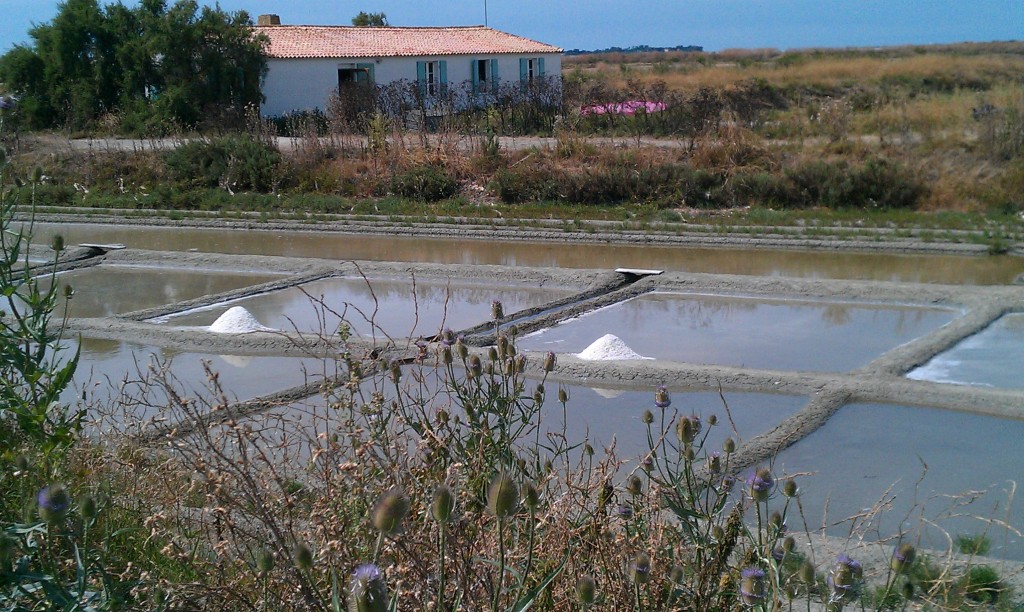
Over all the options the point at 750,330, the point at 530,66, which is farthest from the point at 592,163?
the point at 530,66

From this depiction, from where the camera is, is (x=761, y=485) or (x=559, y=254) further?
(x=559, y=254)

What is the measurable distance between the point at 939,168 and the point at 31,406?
1670cm

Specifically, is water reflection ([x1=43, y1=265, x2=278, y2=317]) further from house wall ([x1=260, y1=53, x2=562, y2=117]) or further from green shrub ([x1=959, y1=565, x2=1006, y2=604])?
house wall ([x1=260, y1=53, x2=562, y2=117])

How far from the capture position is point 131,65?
3109cm

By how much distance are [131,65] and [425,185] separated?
1624 cm

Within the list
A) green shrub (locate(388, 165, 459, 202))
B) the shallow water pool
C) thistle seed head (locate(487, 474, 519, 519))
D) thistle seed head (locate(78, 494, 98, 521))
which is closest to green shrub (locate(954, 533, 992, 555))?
thistle seed head (locate(487, 474, 519, 519))

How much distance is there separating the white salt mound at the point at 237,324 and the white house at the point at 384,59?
72.9ft

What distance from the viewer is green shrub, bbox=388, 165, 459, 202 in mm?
18922

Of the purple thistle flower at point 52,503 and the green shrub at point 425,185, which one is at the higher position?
the green shrub at point 425,185

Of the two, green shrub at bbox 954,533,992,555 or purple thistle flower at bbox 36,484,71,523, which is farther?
green shrub at bbox 954,533,992,555

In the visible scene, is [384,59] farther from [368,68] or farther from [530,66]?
[530,66]

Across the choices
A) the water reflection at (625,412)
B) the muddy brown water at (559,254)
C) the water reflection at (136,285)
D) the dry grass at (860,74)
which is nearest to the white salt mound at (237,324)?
the water reflection at (136,285)

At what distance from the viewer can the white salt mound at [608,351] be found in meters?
7.88

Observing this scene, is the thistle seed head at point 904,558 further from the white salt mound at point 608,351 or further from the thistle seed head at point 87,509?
the white salt mound at point 608,351
